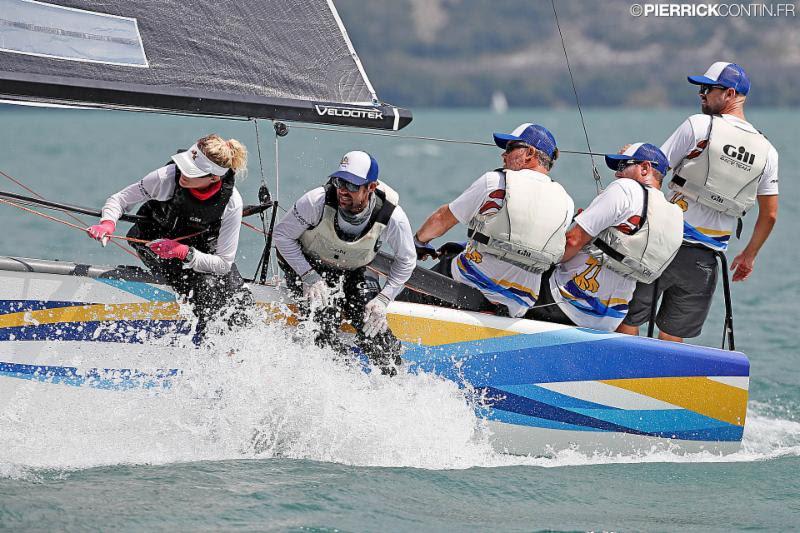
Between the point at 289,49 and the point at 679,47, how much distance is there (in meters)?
127

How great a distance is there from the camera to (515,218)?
4.93 meters

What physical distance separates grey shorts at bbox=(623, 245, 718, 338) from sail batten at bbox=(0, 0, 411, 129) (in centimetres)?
152

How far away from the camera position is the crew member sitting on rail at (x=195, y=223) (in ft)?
14.8

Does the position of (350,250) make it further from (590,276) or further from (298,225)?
(590,276)

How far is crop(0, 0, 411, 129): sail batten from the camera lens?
4.50 m

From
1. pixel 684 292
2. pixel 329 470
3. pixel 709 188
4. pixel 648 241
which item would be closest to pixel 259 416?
pixel 329 470

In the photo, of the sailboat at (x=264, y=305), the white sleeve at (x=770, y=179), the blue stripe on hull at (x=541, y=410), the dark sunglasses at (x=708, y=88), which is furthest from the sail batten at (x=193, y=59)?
the white sleeve at (x=770, y=179)

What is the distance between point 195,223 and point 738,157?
2.64 meters

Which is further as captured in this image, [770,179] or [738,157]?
[770,179]

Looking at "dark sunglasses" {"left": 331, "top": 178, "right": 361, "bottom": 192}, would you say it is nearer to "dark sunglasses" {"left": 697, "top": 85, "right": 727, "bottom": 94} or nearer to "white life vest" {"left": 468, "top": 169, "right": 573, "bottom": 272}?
"white life vest" {"left": 468, "top": 169, "right": 573, "bottom": 272}

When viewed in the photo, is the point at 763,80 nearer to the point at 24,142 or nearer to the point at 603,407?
the point at 24,142

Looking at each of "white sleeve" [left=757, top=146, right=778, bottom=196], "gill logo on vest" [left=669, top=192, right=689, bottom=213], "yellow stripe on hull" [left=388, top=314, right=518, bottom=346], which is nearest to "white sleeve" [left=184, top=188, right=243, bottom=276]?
"yellow stripe on hull" [left=388, top=314, right=518, bottom=346]

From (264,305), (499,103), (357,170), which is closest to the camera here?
(357,170)

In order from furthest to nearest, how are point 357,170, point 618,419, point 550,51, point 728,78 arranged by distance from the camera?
point 550,51 < point 728,78 < point 618,419 < point 357,170
